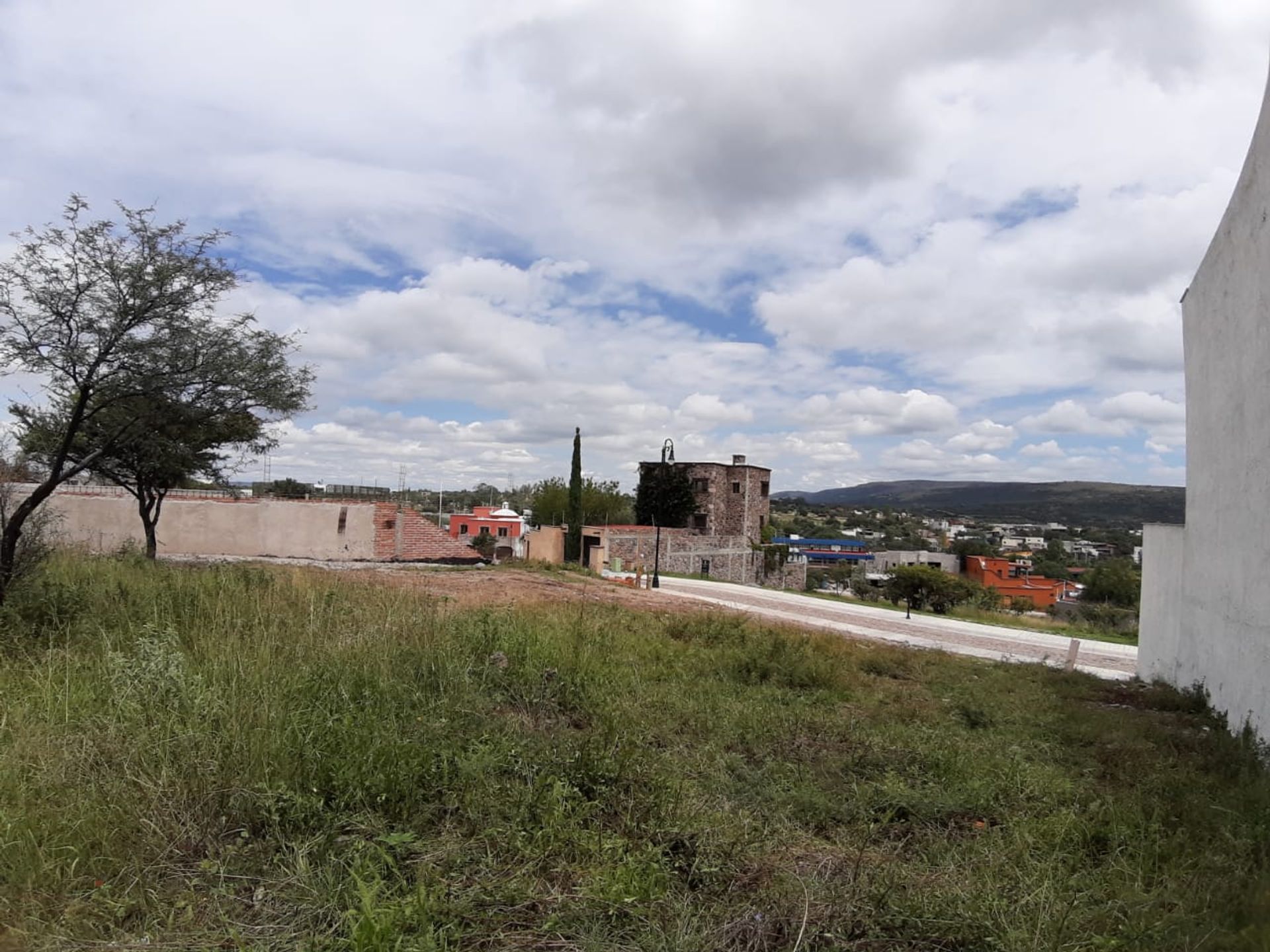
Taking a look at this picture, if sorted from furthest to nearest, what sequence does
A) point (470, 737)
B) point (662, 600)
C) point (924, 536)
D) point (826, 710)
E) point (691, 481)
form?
point (924, 536) → point (691, 481) → point (662, 600) → point (826, 710) → point (470, 737)

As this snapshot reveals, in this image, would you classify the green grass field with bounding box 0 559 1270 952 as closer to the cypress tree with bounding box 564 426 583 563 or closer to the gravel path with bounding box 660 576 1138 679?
the gravel path with bounding box 660 576 1138 679

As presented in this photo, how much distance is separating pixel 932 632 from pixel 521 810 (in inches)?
744

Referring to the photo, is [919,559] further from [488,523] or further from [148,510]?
[148,510]

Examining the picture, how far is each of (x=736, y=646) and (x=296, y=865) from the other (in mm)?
7528

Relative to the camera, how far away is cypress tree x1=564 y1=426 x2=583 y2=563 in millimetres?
38188

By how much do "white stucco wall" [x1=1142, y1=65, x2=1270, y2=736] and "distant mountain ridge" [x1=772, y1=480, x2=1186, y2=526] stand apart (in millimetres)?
3528

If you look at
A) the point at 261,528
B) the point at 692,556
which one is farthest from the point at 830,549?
the point at 261,528

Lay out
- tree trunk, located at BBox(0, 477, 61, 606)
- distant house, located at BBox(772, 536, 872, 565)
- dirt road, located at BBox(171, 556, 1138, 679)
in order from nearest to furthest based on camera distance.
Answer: tree trunk, located at BBox(0, 477, 61, 606), dirt road, located at BBox(171, 556, 1138, 679), distant house, located at BBox(772, 536, 872, 565)

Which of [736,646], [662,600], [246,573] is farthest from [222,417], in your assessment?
[662,600]

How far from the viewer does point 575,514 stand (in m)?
39.7

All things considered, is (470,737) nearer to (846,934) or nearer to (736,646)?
(846,934)

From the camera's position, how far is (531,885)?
Result: 2.82 meters

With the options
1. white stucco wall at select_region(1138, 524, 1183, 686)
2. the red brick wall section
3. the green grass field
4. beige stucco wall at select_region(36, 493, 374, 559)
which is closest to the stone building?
the red brick wall section

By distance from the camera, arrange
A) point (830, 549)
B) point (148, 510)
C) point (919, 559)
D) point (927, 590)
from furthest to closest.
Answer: point (830, 549) → point (919, 559) → point (927, 590) → point (148, 510)
